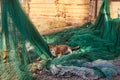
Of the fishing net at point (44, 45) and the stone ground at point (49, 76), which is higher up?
the fishing net at point (44, 45)

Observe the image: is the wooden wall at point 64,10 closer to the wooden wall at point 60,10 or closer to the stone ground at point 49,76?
the wooden wall at point 60,10

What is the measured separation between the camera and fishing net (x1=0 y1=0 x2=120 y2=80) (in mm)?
4098

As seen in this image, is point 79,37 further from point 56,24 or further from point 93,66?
point 56,24

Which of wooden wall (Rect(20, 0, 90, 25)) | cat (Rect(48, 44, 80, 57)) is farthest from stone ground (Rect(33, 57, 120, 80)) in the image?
wooden wall (Rect(20, 0, 90, 25))

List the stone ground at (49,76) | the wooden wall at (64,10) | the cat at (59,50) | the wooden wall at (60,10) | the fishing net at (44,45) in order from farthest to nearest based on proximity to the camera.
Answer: the wooden wall at (60,10) < the wooden wall at (64,10) < the cat at (59,50) < the stone ground at (49,76) < the fishing net at (44,45)

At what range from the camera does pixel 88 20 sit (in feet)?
29.2

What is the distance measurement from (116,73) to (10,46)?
6.33 ft

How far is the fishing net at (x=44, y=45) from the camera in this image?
4098 millimetres

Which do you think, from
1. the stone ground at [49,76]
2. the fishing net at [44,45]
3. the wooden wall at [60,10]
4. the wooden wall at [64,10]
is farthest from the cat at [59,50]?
the wooden wall at [60,10]

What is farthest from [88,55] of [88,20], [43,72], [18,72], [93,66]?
[88,20]

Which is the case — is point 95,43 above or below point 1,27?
below

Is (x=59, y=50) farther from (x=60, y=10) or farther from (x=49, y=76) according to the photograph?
(x=60, y=10)

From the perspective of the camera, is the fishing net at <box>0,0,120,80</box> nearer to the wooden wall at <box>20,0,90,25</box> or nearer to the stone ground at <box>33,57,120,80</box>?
the stone ground at <box>33,57,120,80</box>

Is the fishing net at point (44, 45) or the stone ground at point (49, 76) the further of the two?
the stone ground at point (49, 76)
